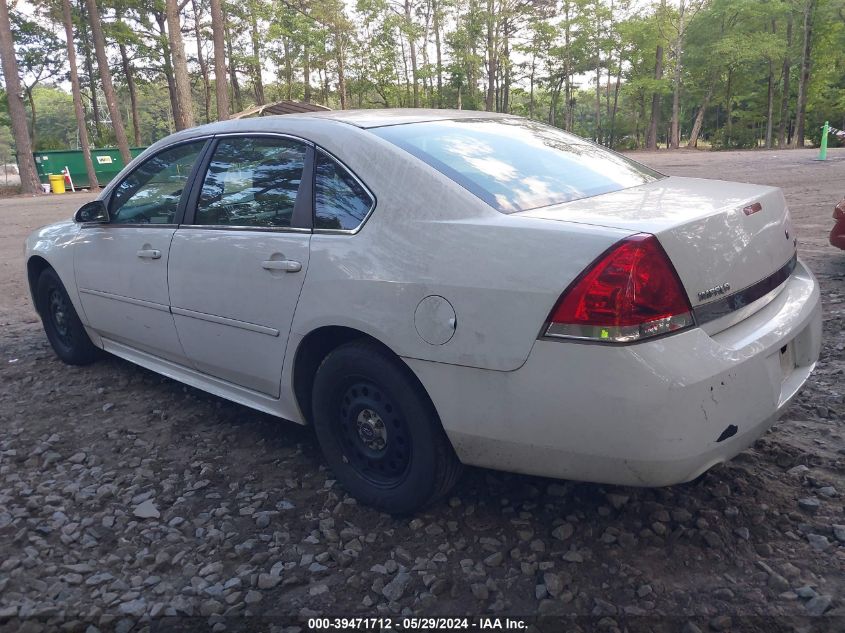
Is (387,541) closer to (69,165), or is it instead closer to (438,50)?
(69,165)

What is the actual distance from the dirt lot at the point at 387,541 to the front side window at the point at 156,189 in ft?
3.97

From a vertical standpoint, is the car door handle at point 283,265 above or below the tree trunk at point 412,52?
below

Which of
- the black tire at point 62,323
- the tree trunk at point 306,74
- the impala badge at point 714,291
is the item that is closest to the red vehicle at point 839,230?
the impala badge at point 714,291

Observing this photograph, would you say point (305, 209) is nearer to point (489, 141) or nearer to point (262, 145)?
point (262, 145)

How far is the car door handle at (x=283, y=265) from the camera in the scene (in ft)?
8.90

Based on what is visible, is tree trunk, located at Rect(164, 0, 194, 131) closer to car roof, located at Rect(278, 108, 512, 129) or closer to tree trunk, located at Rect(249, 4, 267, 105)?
car roof, located at Rect(278, 108, 512, 129)

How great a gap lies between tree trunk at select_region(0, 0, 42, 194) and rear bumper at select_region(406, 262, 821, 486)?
27057 mm

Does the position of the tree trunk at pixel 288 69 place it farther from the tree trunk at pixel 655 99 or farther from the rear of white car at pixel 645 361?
the rear of white car at pixel 645 361

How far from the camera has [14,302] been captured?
272 inches

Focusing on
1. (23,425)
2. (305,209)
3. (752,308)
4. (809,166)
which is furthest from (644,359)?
(809,166)

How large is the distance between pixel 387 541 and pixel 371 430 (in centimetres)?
43

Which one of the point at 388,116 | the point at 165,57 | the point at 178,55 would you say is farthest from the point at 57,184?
the point at 388,116

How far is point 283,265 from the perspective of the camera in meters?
2.76

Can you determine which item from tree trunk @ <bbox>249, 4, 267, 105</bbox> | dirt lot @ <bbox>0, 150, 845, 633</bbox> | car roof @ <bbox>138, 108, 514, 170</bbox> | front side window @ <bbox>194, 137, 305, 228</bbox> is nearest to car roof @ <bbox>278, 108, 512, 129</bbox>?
car roof @ <bbox>138, 108, 514, 170</bbox>
